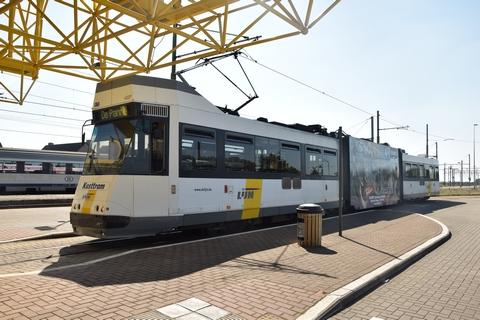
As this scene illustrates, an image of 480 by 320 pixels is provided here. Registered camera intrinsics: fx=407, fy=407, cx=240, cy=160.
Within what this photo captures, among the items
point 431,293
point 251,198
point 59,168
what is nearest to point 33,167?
point 59,168

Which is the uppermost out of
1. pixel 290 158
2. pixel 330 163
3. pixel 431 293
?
pixel 290 158

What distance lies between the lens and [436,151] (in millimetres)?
60094

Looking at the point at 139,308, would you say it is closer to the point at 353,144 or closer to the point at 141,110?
the point at 141,110

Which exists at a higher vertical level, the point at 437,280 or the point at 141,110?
the point at 141,110

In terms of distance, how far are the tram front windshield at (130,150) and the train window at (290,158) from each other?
17.5 ft

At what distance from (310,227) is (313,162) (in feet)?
22.0

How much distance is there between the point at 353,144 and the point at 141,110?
12.7 meters

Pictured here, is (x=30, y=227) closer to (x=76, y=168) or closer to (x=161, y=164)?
(x=161, y=164)

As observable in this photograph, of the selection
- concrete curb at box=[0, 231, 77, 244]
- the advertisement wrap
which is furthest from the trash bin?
the advertisement wrap

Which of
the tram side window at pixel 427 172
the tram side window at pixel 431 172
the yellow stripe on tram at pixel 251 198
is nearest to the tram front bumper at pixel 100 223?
the yellow stripe on tram at pixel 251 198

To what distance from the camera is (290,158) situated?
14164mm

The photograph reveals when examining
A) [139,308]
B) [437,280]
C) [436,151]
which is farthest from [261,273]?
[436,151]

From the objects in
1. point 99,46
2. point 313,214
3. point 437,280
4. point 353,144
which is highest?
point 99,46

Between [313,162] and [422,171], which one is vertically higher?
[313,162]
